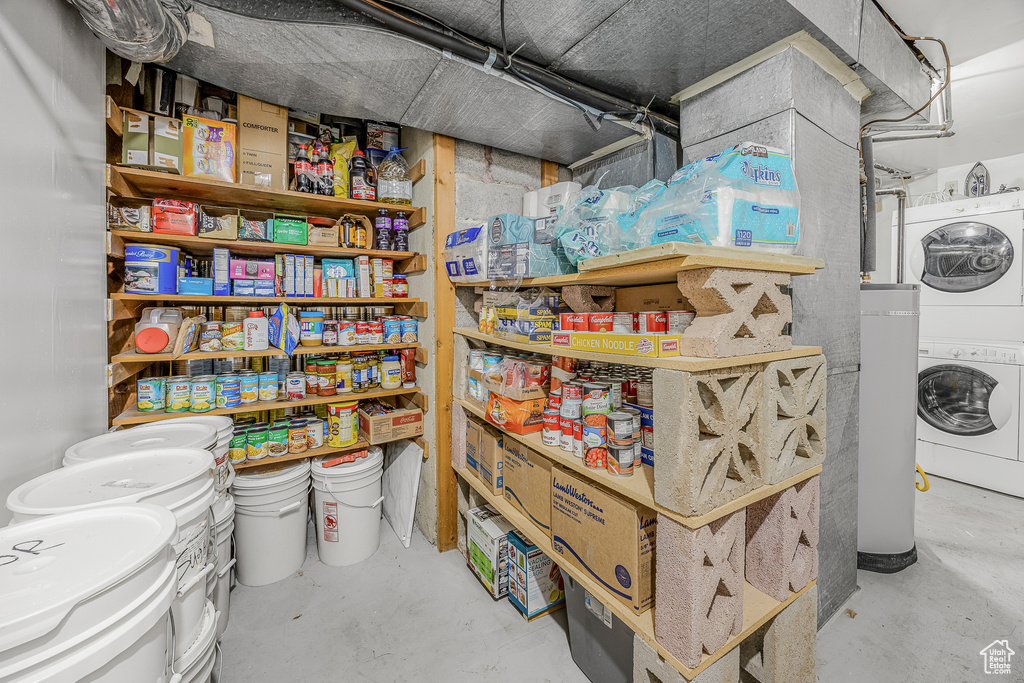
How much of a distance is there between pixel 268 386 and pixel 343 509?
770 millimetres

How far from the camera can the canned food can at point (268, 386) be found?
2.09 metres

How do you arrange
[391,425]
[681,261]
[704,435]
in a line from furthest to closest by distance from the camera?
1. [391,425]
2. [704,435]
3. [681,261]

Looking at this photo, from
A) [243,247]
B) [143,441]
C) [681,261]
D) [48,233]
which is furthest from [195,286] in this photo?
[681,261]

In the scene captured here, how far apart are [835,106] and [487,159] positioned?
5.18ft

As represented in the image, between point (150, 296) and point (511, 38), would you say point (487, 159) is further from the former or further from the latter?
point (150, 296)

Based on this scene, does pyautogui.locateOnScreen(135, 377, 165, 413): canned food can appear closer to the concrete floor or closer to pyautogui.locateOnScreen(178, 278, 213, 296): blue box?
pyautogui.locateOnScreen(178, 278, 213, 296): blue box

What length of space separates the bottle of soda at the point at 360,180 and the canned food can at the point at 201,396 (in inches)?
46.8

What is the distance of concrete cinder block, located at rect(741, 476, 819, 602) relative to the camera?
1.24m

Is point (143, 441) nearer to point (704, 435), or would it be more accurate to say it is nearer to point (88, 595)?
point (88, 595)

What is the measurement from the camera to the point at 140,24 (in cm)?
113

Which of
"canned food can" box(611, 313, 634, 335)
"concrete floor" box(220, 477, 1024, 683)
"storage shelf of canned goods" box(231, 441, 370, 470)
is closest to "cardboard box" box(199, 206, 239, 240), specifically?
"storage shelf of canned goods" box(231, 441, 370, 470)

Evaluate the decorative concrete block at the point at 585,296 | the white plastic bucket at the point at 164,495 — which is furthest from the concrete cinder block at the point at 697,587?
the white plastic bucket at the point at 164,495

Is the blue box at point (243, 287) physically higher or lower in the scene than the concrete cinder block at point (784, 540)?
higher

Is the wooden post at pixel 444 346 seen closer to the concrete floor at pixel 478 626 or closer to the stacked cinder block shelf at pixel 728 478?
the concrete floor at pixel 478 626
